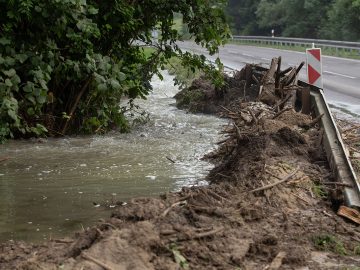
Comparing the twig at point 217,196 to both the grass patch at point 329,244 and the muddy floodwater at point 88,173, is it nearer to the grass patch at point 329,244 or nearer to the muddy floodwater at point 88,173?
the grass patch at point 329,244

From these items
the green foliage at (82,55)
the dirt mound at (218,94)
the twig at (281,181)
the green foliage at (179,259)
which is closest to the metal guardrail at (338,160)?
the twig at (281,181)

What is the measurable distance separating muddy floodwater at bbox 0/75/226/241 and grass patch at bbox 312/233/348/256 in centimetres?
247

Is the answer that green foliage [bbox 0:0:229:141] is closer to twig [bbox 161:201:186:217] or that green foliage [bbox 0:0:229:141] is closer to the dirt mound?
twig [bbox 161:201:186:217]

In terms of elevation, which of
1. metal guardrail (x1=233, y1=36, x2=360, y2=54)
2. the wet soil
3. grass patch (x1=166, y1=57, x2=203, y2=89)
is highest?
the wet soil

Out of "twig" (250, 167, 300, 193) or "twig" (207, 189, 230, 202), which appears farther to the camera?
"twig" (250, 167, 300, 193)

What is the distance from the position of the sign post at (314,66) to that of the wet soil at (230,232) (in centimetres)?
459

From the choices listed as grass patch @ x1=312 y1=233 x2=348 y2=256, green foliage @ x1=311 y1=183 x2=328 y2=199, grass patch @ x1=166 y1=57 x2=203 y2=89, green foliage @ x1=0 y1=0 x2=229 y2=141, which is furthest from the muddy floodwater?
grass patch @ x1=166 y1=57 x2=203 y2=89

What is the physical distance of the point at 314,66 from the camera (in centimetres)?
1208

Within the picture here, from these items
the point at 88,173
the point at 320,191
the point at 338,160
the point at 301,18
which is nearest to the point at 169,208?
the point at 320,191

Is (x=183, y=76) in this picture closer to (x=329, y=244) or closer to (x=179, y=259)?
(x=329, y=244)

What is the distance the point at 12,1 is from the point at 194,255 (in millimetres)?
4335

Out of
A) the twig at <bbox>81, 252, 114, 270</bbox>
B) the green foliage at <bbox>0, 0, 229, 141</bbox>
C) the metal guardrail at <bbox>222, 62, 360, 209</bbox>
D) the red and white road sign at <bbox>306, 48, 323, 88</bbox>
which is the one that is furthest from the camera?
the red and white road sign at <bbox>306, 48, 323, 88</bbox>

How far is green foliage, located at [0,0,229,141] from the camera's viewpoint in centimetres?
784

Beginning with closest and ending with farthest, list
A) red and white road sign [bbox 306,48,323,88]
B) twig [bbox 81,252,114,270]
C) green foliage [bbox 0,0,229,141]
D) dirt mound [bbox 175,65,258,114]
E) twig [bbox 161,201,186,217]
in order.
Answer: twig [bbox 81,252,114,270]
twig [bbox 161,201,186,217]
green foliage [bbox 0,0,229,141]
red and white road sign [bbox 306,48,323,88]
dirt mound [bbox 175,65,258,114]
